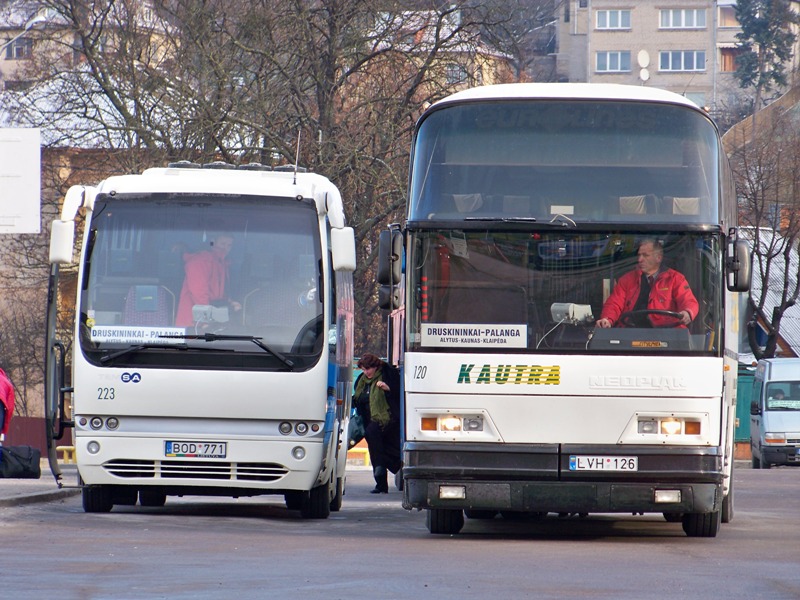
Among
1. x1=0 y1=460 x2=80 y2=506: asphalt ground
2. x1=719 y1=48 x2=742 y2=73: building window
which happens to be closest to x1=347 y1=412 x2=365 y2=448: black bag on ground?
x1=0 y1=460 x2=80 y2=506: asphalt ground

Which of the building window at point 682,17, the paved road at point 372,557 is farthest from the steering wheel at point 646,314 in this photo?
the building window at point 682,17

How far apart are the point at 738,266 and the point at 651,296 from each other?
0.67m

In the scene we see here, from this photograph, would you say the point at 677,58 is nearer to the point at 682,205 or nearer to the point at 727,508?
the point at 727,508

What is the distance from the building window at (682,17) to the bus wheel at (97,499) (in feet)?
350

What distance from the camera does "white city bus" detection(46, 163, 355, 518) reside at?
14.4 m

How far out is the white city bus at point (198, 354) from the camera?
14.4 meters

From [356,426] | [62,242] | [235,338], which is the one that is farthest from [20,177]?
[235,338]

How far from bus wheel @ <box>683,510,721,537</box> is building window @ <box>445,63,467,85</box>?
19626 millimetres

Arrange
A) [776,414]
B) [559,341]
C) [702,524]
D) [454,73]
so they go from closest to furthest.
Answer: [559,341] < [702,524] < [454,73] < [776,414]

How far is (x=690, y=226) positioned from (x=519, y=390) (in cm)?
173

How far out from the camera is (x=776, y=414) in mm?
34312

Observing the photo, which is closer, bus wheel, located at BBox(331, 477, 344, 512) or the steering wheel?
the steering wheel

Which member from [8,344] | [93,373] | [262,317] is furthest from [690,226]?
[8,344]

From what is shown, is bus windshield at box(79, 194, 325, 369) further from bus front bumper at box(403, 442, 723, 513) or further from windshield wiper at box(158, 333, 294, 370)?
bus front bumper at box(403, 442, 723, 513)
